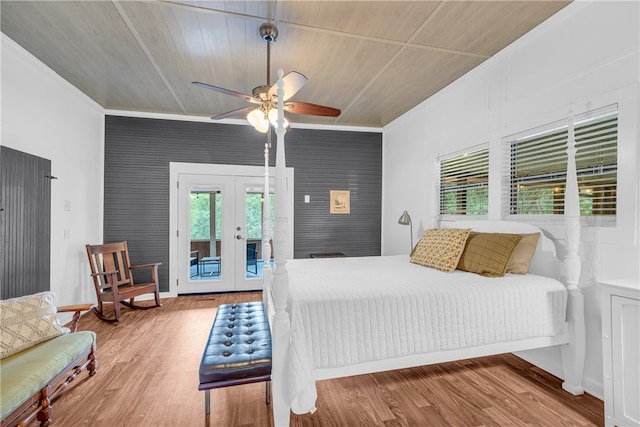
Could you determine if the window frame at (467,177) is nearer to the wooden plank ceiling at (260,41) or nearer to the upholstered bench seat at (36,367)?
the wooden plank ceiling at (260,41)

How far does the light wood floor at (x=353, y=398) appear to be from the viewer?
69.2 inches

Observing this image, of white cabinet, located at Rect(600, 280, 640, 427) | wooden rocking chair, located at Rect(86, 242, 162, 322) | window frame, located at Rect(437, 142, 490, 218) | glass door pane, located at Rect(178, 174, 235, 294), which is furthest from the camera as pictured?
glass door pane, located at Rect(178, 174, 235, 294)

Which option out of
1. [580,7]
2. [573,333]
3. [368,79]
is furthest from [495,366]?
[368,79]

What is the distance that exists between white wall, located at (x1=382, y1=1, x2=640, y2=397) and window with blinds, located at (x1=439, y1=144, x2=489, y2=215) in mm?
132

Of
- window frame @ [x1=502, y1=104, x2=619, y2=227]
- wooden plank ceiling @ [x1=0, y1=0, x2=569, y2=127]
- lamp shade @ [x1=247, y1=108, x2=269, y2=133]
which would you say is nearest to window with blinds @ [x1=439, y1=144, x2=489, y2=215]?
window frame @ [x1=502, y1=104, x2=619, y2=227]

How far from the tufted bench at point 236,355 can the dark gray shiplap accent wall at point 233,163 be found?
2.70m

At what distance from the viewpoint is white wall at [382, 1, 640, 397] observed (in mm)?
1797

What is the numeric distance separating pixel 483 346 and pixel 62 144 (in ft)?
14.8

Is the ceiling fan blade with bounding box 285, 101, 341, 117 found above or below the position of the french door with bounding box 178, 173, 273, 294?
above

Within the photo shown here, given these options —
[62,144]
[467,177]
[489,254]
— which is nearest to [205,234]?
[62,144]

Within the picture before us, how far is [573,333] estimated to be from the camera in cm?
202

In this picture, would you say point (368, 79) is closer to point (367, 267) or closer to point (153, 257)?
point (367, 267)

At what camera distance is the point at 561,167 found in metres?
2.30

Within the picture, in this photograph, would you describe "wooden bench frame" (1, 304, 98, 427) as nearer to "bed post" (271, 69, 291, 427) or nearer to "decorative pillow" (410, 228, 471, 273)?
"bed post" (271, 69, 291, 427)
